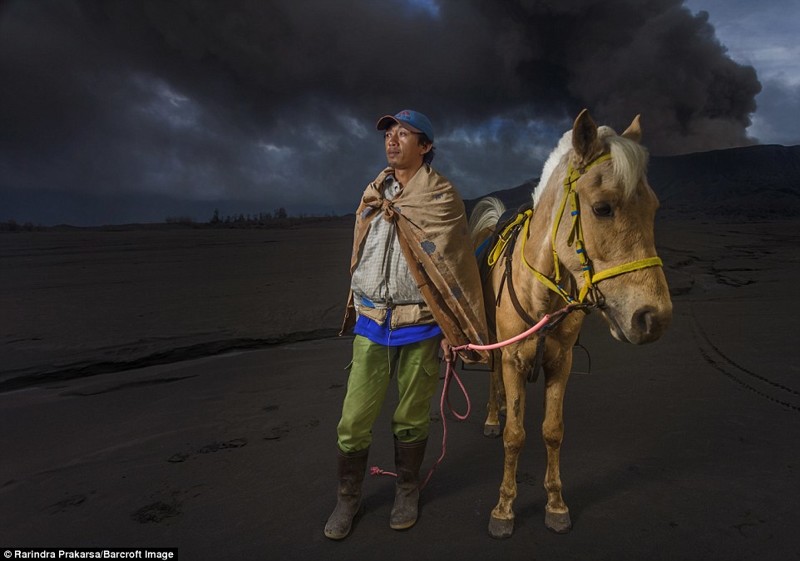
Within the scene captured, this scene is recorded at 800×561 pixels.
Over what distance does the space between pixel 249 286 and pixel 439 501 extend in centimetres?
874

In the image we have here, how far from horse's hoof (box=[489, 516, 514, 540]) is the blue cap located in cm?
226

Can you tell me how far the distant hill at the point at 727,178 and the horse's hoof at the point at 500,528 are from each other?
254 ft

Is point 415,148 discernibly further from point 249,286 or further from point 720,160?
point 720,160

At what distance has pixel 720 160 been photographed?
123 meters

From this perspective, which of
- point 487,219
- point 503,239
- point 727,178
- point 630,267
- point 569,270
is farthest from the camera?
point 727,178

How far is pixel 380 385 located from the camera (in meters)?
2.48

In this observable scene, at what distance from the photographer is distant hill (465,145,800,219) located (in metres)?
76.4

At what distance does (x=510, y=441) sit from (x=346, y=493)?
3.34 ft

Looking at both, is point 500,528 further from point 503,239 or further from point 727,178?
point 727,178

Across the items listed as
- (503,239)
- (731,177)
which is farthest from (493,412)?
(731,177)

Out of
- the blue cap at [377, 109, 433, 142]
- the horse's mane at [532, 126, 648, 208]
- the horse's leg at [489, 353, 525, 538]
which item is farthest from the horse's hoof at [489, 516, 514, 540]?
the blue cap at [377, 109, 433, 142]

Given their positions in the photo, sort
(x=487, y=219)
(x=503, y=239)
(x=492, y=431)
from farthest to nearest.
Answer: (x=487, y=219) → (x=492, y=431) → (x=503, y=239)

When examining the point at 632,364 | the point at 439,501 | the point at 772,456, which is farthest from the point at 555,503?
the point at 632,364

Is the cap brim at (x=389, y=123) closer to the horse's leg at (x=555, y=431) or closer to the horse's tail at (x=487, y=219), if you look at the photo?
the horse's leg at (x=555, y=431)
